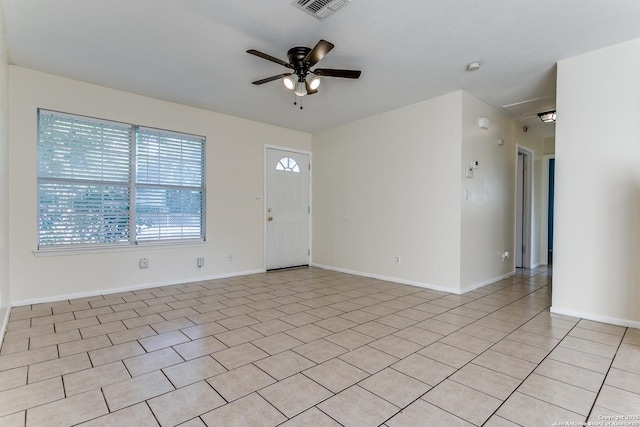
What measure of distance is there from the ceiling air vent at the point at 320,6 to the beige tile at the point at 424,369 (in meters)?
2.54

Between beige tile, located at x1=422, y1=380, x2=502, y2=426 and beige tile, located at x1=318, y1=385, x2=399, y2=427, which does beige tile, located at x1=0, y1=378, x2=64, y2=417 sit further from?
beige tile, located at x1=422, y1=380, x2=502, y2=426

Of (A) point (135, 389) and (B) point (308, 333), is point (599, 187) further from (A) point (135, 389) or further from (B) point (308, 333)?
(A) point (135, 389)

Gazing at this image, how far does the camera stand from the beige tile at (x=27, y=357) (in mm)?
2162

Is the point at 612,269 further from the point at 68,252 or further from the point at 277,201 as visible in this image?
the point at 68,252

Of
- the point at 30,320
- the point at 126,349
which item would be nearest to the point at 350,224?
the point at 126,349

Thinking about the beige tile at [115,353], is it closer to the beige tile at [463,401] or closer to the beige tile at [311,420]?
the beige tile at [311,420]

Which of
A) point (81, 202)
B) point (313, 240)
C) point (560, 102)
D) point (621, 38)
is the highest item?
point (621, 38)

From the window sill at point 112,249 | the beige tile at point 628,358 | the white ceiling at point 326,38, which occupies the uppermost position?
the white ceiling at point 326,38

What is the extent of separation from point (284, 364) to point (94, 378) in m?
1.18

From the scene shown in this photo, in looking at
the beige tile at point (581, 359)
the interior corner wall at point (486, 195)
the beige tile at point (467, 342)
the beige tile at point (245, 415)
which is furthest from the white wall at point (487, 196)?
the beige tile at point (245, 415)

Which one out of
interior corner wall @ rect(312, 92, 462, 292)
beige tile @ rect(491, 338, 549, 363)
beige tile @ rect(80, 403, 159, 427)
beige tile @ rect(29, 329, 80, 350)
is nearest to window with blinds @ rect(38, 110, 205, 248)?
beige tile @ rect(29, 329, 80, 350)

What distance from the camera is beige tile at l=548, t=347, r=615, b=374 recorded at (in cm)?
217

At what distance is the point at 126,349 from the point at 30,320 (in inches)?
54.9

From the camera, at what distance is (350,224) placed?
216 inches
